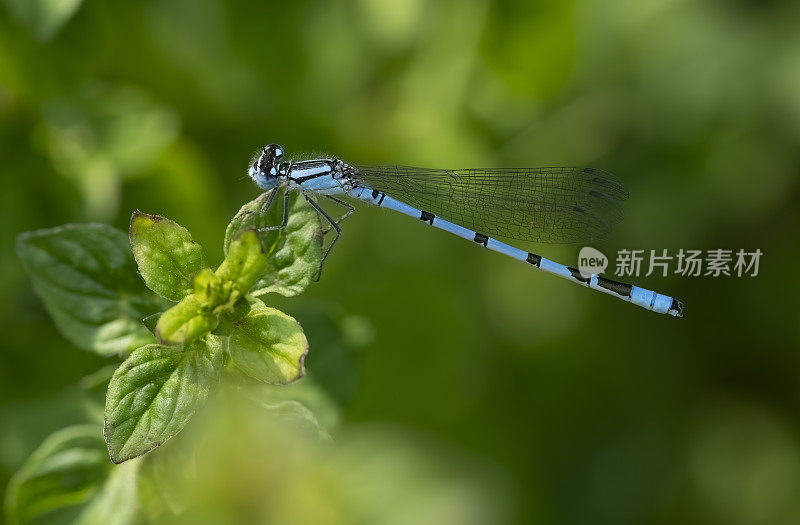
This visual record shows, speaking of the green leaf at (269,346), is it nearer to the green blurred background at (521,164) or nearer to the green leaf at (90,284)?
the green leaf at (90,284)

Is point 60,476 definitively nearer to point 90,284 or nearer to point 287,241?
point 90,284

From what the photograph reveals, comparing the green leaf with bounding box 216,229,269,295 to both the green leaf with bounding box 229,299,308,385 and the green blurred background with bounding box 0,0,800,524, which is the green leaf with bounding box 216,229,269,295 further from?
the green blurred background with bounding box 0,0,800,524

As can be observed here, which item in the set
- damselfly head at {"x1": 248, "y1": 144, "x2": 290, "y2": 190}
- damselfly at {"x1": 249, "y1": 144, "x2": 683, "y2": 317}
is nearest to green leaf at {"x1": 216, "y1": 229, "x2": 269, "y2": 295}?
damselfly head at {"x1": 248, "y1": 144, "x2": 290, "y2": 190}

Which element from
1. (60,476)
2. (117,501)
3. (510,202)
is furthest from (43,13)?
(510,202)

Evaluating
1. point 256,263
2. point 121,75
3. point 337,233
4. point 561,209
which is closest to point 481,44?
point 561,209

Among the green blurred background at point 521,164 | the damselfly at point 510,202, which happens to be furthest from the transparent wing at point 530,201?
the green blurred background at point 521,164
